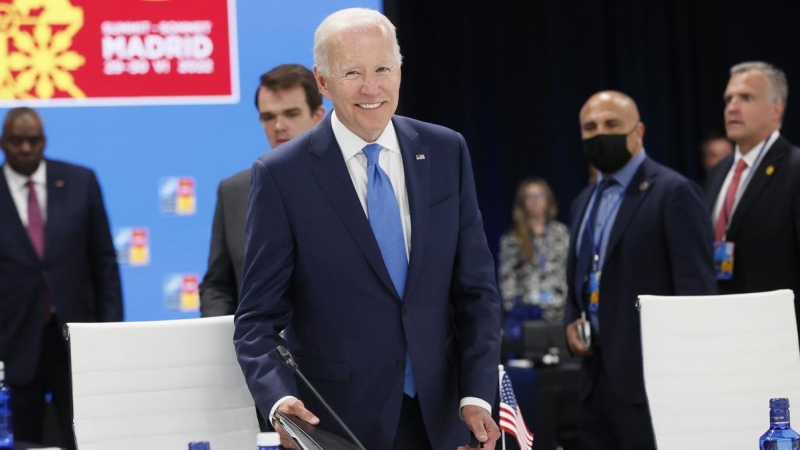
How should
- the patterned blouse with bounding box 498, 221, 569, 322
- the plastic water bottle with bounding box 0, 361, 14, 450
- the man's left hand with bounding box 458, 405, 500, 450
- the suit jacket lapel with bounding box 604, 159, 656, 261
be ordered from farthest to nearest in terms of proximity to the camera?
the patterned blouse with bounding box 498, 221, 569, 322, the suit jacket lapel with bounding box 604, 159, 656, 261, the plastic water bottle with bounding box 0, 361, 14, 450, the man's left hand with bounding box 458, 405, 500, 450

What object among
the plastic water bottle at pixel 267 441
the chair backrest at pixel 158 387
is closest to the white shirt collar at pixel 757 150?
the chair backrest at pixel 158 387

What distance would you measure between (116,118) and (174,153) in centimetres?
31

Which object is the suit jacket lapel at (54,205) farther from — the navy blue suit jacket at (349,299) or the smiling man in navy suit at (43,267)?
the navy blue suit jacket at (349,299)

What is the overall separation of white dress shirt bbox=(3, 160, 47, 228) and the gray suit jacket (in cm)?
147

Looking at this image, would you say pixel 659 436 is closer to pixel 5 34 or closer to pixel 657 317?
pixel 657 317

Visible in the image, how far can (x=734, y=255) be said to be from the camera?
15.2 feet

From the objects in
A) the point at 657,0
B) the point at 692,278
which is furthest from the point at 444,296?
the point at 657,0

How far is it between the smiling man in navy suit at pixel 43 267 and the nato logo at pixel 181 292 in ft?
1.43

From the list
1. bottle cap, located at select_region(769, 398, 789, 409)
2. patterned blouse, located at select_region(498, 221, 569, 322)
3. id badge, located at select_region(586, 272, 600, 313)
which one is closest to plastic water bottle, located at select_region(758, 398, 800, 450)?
bottle cap, located at select_region(769, 398, 789, 409)

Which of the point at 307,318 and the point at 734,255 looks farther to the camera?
the point at 734,255

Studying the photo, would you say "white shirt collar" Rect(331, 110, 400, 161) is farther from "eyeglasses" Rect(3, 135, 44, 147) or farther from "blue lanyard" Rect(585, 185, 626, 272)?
"eyeglasses" Rect(3, 135, 44, 147)

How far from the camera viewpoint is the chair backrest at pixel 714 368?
318 centimetres

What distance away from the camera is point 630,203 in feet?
14.3

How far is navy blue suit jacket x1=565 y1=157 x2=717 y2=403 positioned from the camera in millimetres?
4191
